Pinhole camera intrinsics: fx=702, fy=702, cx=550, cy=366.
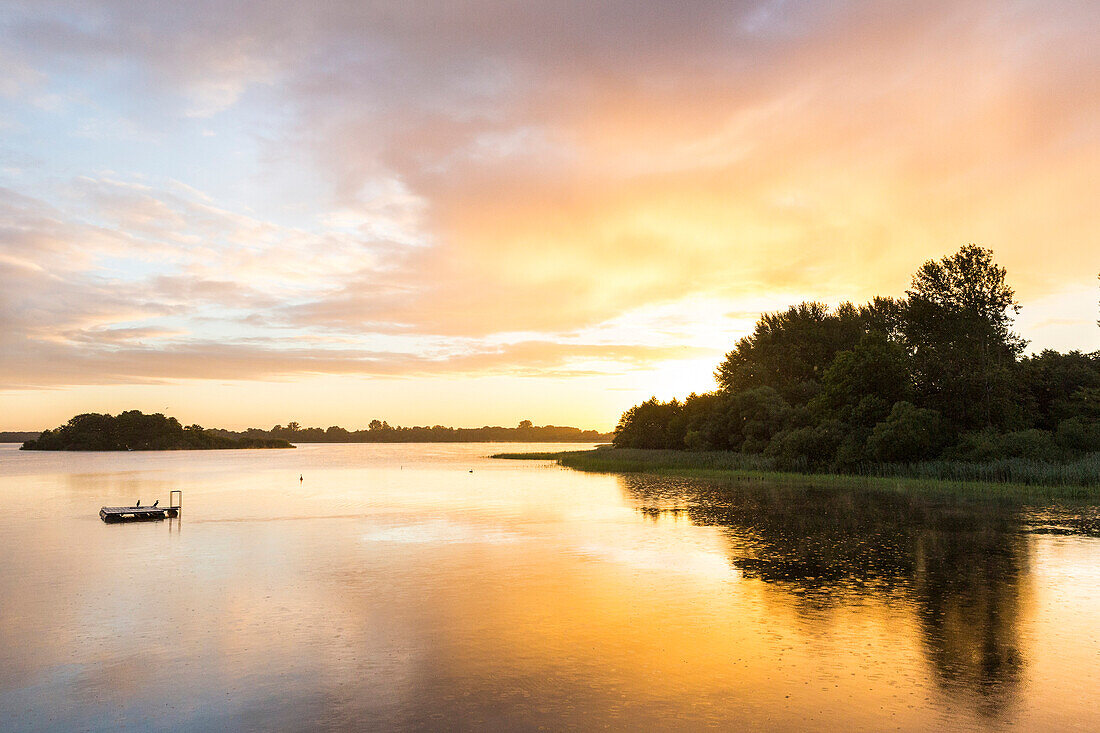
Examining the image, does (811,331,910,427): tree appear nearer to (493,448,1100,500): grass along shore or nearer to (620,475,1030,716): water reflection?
(493,448,1100,500): grass along shore

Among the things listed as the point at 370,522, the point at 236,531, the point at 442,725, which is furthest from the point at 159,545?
the point at 442,725

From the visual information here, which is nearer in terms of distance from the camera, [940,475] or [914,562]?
[914,562]

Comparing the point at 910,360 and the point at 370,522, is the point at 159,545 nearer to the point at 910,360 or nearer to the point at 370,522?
the point at 370,522

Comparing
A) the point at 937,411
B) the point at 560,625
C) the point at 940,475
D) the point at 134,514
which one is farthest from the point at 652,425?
the point at 560,625

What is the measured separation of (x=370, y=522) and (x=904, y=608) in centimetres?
2997

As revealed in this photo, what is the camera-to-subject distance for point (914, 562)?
87.0 ft

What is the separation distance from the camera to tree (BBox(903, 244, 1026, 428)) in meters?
70.7

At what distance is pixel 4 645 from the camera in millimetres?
17188

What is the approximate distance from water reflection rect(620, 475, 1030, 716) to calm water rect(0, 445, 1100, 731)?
12 cm

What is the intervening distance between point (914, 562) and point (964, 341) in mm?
56711

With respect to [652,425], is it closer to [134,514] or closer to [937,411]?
[937,411]

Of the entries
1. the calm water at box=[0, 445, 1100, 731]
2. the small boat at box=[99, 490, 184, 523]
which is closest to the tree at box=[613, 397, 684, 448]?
the calm water at box=[0, 445, 1100, 731]

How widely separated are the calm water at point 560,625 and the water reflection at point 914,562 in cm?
12

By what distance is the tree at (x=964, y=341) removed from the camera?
70.7 m
